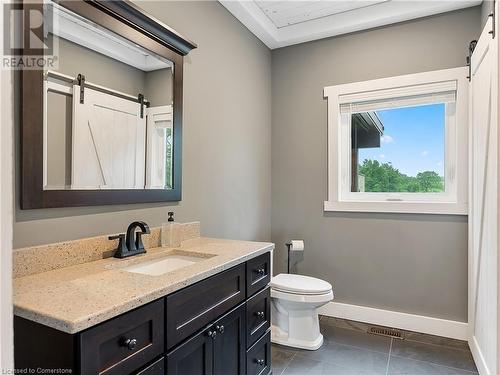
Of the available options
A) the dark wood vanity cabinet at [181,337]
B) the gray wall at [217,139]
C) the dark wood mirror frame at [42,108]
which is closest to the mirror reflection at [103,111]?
the dark wood mirror frame at [42,108]

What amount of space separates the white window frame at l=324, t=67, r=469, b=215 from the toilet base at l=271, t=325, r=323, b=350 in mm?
1116

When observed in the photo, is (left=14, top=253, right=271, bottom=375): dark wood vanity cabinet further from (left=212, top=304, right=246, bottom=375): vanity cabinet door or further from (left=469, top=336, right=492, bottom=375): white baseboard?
(left=469, top=336, right=492, bottom=375): white baseboard

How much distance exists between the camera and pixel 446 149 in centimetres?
261

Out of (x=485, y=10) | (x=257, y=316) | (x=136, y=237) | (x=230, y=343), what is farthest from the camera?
(x=485, y=10)

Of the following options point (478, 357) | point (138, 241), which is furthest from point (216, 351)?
point (478, 357)

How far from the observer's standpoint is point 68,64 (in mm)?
1374

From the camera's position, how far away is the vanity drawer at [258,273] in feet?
5.49

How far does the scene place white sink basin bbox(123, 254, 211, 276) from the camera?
1.56 metres

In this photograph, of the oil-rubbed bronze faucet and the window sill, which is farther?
the window sill

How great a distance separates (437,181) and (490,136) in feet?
2.89

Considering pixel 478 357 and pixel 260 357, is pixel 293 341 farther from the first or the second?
pixel 478 357

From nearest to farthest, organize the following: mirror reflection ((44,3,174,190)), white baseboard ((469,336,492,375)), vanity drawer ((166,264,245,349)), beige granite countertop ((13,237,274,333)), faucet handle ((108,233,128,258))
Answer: beige granite countertop ((13,237,274,333))
vanity drawer ((166,264,245,349))
mirror reflection ((44,3,174,190))
faucet handle ((108,233,128,258))
white baseboard ((469,336,492,375))

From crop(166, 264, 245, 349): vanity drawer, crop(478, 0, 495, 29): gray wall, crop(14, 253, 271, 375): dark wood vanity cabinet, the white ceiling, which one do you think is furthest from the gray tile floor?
the white ceiling

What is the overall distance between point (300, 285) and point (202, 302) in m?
1.25
